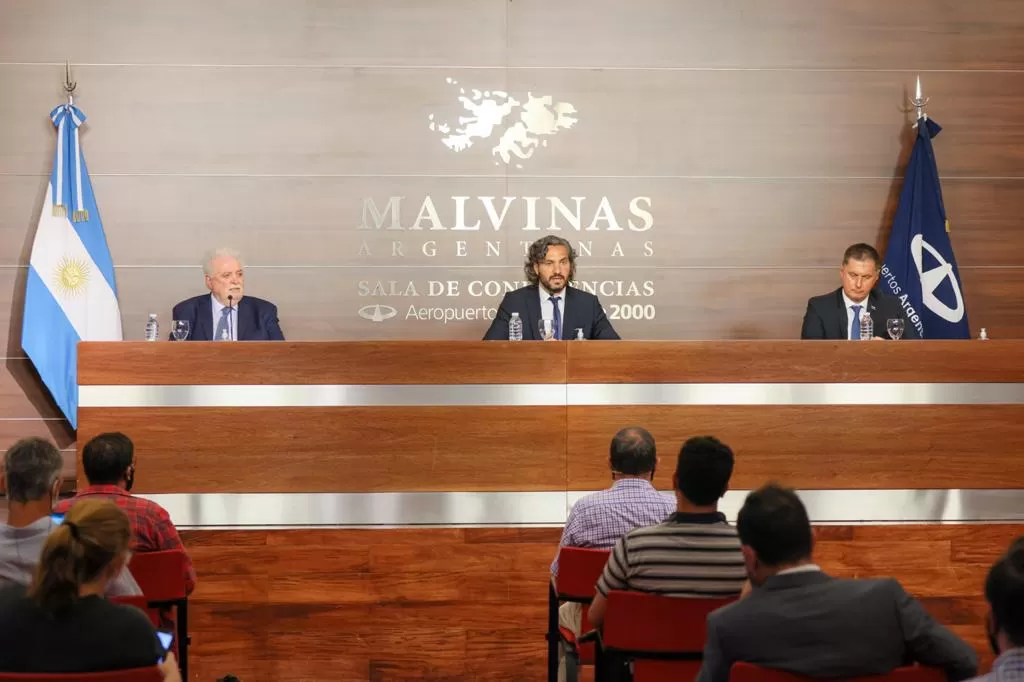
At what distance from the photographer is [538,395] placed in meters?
4.61

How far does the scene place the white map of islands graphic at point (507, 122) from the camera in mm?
6895

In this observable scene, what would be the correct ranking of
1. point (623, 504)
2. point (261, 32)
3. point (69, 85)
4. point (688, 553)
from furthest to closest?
point (261, 32) → point (69, 85) → point (623, 504) → point (688, 553)

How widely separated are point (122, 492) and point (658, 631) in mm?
1734

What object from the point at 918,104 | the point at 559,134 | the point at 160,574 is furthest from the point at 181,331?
the point at 918,104

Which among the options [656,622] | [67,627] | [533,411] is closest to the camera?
[67,627]

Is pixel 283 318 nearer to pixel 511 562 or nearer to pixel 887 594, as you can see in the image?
pixel 511 562

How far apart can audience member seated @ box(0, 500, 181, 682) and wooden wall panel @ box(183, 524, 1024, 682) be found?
7.61 ft

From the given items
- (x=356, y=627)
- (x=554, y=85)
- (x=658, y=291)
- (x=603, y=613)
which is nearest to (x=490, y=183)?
(x=554, y=85)

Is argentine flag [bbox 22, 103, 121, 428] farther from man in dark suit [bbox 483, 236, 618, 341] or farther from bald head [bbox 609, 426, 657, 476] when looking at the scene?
bald head [bbox 609, 426, 657, 476]

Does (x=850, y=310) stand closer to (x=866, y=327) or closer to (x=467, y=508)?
(x=866, y=327)

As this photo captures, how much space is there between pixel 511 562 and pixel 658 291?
286 centimetres

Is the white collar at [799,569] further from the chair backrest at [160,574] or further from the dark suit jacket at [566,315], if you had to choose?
the dark suit jacket at [566,315]

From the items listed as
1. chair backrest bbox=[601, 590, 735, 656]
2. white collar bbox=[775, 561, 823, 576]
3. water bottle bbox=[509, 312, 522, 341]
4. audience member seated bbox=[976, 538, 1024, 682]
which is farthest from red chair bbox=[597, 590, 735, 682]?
water bottle bbox=[509, 312, 522, 341]

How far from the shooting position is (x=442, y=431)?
4570mm
